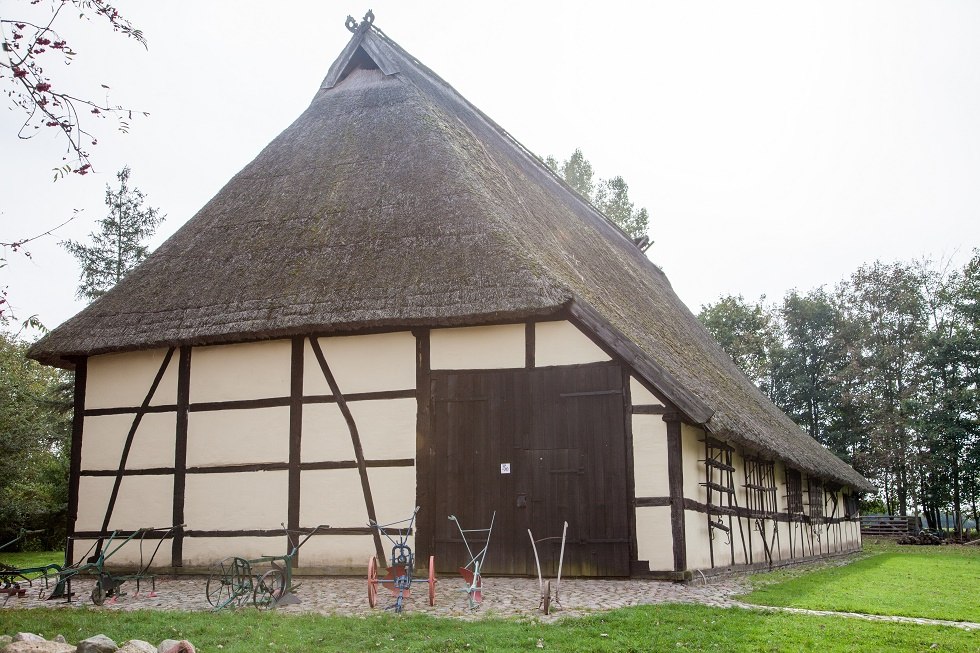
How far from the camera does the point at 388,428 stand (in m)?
10.7

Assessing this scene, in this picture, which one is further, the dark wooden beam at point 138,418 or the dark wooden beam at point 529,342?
the dark wooden beam at point 138,418

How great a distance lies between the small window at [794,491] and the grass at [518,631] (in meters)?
9.26

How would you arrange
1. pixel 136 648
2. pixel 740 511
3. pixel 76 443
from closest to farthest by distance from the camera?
1. pixel 136 648
2. pixel 76 443
3. pixel 740 511

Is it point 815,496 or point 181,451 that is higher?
point 181,451

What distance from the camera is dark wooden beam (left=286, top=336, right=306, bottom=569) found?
10.8 meters

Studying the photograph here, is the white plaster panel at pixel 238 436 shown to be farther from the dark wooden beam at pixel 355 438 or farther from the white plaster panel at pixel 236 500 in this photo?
the dark wooden beam at pixel 355 438

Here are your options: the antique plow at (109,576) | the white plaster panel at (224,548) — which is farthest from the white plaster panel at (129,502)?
the white plaster panel at (224,548)

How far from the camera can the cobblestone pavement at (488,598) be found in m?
7.88

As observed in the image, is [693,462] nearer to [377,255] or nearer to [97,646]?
[377,255]

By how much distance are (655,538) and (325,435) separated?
13.6ft

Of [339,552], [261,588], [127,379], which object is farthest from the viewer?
[127,379]

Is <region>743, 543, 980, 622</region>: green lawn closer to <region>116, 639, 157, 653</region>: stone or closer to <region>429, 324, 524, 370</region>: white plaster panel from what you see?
<region>429, 324, 524, 370</region>: white plaster panel

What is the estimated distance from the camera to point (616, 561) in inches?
388

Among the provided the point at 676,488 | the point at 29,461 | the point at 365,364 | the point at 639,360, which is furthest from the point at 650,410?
the point at 29,461
